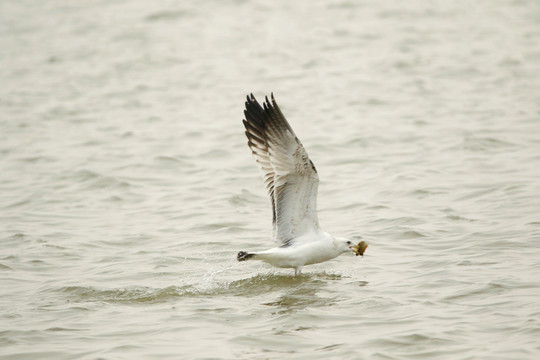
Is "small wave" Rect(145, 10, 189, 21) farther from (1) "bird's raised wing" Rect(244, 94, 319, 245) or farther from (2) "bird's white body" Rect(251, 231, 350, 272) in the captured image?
(2) "bird's white body" Rect(251, 231, 350, 272)

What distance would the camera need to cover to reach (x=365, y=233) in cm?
1019

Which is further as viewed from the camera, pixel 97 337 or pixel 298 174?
pixel 298 174

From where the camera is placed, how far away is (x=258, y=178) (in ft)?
42.1

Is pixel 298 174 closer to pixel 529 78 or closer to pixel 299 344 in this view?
pixel 299 344

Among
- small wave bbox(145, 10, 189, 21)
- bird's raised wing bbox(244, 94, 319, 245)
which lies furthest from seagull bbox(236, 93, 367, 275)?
small wave bbox(145, 10, 189, 21)

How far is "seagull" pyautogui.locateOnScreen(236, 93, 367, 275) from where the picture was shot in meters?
8.29

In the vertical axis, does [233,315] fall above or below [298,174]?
below

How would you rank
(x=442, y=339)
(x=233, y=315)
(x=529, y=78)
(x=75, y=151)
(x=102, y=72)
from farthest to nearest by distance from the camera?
(x=102, y=72) → (x=529, y=78) → (x=75, y=151) → (x=233, y=315) → (x=442, y=339)

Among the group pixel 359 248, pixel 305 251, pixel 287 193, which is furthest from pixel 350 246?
pixel 287 193

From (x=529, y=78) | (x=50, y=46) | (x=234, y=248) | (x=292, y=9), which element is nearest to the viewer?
(x=234, y=248)

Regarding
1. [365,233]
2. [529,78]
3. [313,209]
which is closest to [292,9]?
[529,78]

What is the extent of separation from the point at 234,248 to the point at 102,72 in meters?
10.7

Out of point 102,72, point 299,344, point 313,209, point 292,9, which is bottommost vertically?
point 299,344

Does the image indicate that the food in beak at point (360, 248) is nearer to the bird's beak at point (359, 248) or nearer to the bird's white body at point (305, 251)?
the bird's beak at point (359, 248)
